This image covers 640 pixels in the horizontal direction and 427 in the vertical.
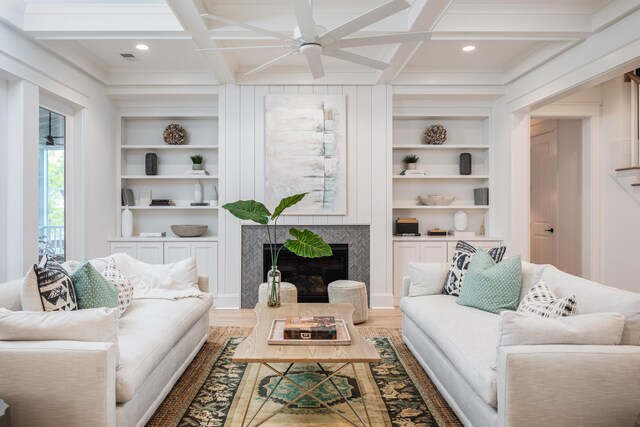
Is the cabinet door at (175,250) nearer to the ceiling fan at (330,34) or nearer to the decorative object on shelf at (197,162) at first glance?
the decorative object on shelf at (197,162)

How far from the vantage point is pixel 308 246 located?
365 centimetres

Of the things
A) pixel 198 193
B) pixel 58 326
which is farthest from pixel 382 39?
pixel 198 193

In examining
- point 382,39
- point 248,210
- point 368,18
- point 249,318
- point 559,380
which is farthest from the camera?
point 249,318

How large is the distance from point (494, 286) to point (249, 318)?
8.53ft

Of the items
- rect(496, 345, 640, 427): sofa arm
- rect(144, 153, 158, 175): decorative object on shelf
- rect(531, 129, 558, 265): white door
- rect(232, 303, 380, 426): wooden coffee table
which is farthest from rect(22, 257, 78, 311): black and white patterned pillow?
rect(531, 129, 558, 265): white door

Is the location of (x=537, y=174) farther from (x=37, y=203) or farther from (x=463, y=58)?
(x=37, y=203)

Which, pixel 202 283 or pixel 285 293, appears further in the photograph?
pixel 285 293

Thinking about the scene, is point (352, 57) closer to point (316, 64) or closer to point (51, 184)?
point (316, 64)

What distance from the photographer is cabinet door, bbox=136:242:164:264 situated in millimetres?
4828

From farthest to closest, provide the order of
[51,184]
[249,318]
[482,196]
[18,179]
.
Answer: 1. [482,196]
2. [249,318]
3. [51,184]
4. [18,179]

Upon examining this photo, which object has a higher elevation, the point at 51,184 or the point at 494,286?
the point at 51,184

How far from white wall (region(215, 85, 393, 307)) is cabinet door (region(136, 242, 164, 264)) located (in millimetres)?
780

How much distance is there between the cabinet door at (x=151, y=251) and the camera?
15.8ft

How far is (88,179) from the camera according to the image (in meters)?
4.44
